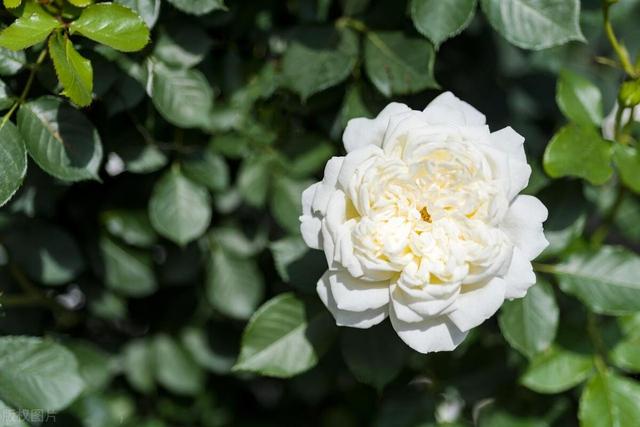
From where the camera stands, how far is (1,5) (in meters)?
1.06

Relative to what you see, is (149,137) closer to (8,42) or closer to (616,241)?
(8,42)

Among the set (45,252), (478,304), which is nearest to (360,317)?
(478,304)

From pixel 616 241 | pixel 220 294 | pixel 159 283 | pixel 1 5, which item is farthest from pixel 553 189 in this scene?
pixel 616 241

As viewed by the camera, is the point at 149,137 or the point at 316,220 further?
the point at 149,137

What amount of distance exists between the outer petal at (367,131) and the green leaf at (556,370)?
52 cm

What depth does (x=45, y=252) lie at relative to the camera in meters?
1.32

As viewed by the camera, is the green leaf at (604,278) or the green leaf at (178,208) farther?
the green leaf at (178,208)

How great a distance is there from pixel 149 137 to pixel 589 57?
126 cm

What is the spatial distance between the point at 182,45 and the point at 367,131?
39 centimetres

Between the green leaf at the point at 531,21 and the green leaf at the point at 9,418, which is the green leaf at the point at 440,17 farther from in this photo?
the green leaf at the point at 9,418

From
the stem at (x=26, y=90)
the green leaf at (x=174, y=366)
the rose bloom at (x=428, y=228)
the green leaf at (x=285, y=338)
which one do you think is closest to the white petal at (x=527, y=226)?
the rose bloom at (x=428, y=228)

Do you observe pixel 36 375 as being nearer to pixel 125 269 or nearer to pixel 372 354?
pixel 125 269

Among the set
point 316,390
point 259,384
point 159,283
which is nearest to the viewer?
point 159,283

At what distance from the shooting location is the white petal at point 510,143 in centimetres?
94
